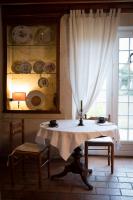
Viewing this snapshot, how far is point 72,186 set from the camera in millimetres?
3471

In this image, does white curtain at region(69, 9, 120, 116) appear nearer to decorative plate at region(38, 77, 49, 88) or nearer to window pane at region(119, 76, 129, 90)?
window pane at region(119, 76, 129, 90)

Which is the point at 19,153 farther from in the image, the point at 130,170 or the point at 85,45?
the point at 85,45

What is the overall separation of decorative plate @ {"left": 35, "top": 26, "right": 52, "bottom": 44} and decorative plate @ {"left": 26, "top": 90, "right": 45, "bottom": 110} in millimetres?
846

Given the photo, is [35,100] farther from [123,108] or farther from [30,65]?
[123,108]

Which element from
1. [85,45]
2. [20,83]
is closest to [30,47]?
[20,83]

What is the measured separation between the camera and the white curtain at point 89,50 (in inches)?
171

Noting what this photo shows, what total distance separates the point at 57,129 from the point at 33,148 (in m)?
0.47

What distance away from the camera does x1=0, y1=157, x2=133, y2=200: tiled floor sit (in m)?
3.19

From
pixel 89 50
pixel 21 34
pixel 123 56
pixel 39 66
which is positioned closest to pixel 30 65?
pixel 39 66

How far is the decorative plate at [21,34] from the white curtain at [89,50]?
722 mm

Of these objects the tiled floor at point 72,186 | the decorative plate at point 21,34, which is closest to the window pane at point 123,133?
the tiled floor at point 72,186

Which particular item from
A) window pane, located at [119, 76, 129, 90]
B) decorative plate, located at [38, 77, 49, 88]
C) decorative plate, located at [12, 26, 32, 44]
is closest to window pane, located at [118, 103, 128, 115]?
window pane, located at [119, 76, 129, 90]

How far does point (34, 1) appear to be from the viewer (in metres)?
4.33

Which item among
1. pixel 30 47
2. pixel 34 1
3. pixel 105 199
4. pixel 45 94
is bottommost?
pixel 105 199
